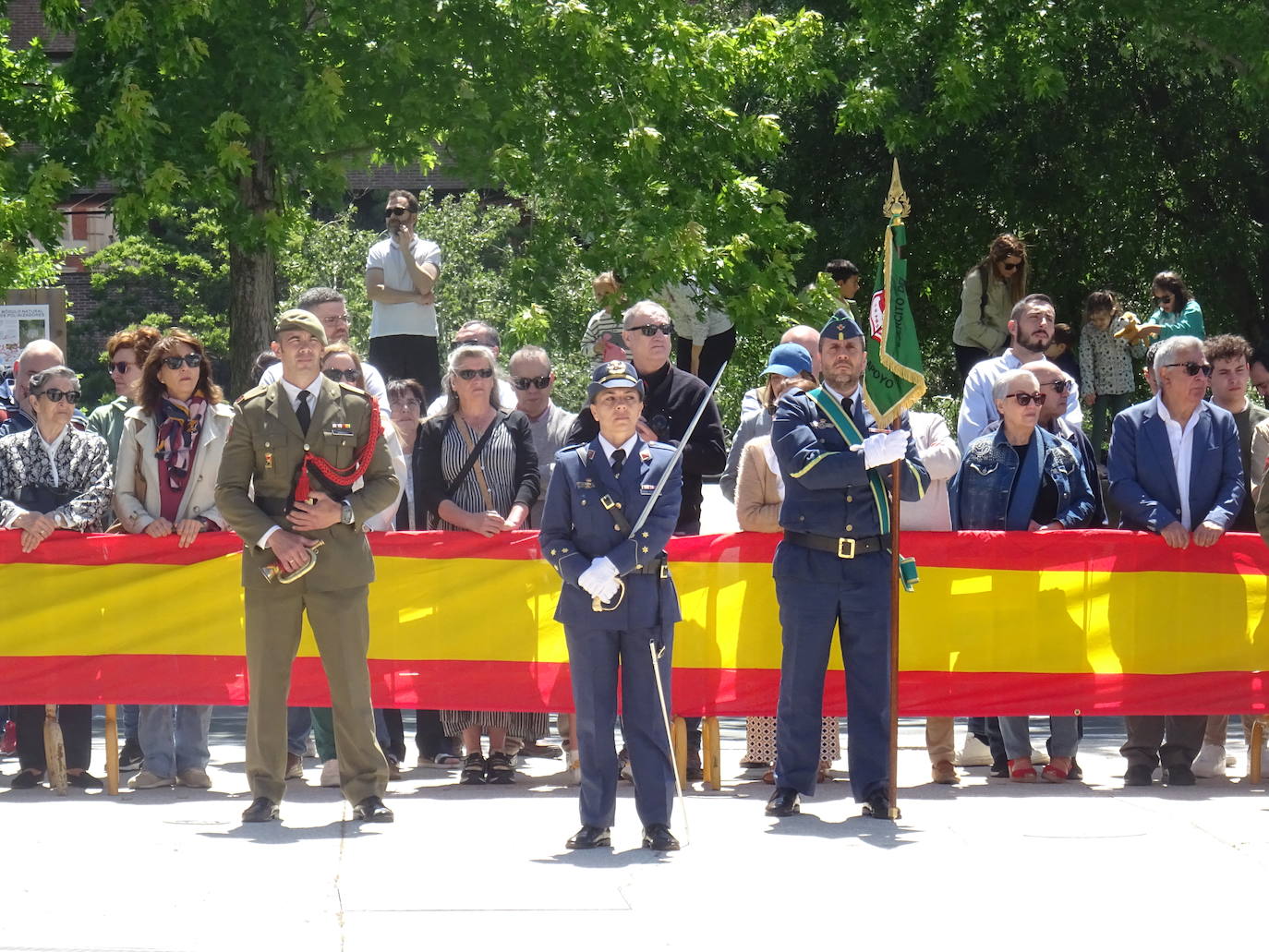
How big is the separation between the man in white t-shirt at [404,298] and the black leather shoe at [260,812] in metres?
5.56

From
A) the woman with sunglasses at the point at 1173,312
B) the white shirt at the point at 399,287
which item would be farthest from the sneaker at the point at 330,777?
the woman with sunglasses at the point at 1173,312

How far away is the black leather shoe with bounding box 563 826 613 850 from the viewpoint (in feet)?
25.5

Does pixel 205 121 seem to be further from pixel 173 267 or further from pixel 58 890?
pixel 173 267

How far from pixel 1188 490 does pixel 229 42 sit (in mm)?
9813

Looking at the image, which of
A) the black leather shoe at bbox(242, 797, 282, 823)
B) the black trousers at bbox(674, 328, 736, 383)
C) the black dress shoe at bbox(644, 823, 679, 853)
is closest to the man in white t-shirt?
the black trousers at bbox(674, 328, 736, 383)

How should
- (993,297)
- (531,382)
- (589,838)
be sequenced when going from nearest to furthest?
(589,838)
(531,382)
(993,297)

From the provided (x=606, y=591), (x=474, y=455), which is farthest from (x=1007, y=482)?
(x=606, y=591)

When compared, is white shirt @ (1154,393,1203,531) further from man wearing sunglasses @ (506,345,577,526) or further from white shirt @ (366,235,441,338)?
white shirt @ (366,235,441,338)

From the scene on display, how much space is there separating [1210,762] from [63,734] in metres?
5.72

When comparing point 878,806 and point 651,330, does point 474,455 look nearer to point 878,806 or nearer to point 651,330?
point 651,330

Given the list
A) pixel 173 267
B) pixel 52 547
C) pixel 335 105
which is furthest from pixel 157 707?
pixel 173 267

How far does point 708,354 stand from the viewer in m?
14.8

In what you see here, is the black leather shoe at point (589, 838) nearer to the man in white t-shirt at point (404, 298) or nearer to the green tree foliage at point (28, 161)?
the man in white t-shirt at point (404, 298)

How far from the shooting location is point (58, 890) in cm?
697
